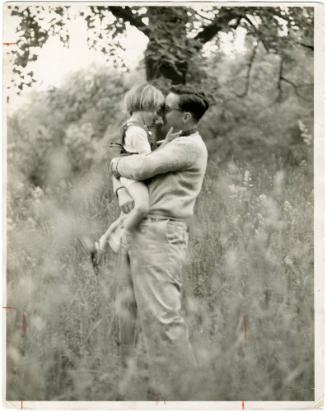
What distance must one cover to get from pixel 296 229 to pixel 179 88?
1633mm

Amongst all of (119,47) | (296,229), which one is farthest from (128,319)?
(119,47)

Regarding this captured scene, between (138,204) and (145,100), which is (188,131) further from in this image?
(138,204)

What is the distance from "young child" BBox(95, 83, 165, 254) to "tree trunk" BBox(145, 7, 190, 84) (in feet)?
0.80

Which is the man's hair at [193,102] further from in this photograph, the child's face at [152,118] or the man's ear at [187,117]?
the child's face at [152,118]

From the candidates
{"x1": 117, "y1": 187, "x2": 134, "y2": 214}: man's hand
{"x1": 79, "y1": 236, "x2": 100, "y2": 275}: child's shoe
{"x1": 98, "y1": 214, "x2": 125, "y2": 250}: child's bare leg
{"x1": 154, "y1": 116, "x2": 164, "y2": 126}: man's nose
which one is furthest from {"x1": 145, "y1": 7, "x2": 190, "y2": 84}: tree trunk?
{"x1": 79, "y1": 236, "x2": 100, "y2": 275}: child's shoe

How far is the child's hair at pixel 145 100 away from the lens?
559 cm

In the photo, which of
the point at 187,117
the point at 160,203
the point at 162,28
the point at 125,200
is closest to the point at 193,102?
the point at 187,117

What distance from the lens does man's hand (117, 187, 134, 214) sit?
5.59 metres

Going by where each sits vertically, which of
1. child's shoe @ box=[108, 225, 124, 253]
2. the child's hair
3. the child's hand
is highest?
the child's hair

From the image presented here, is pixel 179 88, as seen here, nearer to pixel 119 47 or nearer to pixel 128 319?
pixel 119 47

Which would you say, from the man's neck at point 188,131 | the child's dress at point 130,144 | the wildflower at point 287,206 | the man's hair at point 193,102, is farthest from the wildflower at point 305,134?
the child's dress at point 130,144

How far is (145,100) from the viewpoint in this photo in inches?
221

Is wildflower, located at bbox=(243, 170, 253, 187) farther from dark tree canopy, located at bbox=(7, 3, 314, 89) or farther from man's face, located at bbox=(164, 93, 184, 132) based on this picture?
dark tree canopy, located at bbox=(7, 3, 314, 89)

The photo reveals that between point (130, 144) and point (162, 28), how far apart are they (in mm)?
1167
